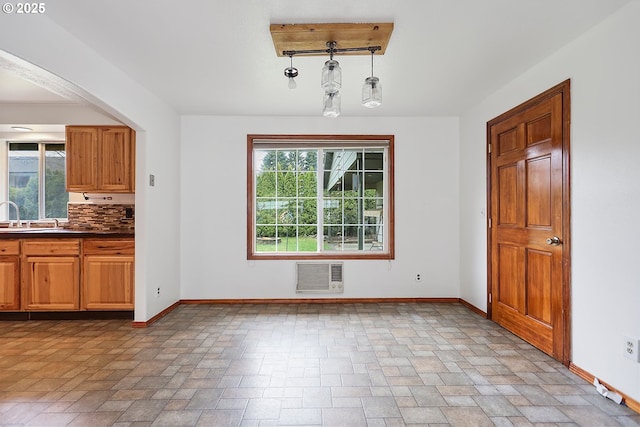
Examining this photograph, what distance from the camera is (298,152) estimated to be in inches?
179

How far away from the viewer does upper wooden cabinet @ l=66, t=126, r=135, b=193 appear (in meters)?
3.77

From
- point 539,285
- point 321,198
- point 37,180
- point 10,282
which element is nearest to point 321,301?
point 321,198

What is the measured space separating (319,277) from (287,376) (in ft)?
6.67

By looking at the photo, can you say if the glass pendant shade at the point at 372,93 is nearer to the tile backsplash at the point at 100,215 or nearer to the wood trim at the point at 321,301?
the wood trim at the point at 321,301

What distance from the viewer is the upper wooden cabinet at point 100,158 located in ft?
12.4

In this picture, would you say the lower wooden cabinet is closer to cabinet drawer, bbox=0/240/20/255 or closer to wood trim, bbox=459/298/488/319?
cabinet drawer, bbox=0/240/20/255

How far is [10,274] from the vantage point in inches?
142

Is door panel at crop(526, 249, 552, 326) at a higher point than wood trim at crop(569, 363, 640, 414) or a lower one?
higher

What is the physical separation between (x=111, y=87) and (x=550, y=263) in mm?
4061

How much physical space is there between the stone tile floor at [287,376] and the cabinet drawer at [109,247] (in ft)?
2.54

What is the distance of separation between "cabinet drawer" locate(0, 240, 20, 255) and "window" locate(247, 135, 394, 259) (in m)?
2.56

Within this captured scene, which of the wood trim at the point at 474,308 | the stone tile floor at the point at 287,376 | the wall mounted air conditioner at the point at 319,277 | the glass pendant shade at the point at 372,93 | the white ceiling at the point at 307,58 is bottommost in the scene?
the stone tile floor at the point at 287,376

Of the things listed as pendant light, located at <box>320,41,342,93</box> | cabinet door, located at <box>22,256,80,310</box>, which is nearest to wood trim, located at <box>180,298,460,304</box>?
cabinet door, located at <box>22,256,80,310</box>

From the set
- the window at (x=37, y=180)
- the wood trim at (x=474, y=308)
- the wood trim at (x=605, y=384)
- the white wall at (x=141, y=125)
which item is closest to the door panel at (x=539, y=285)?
the wood trim at (x=605, y=384)
